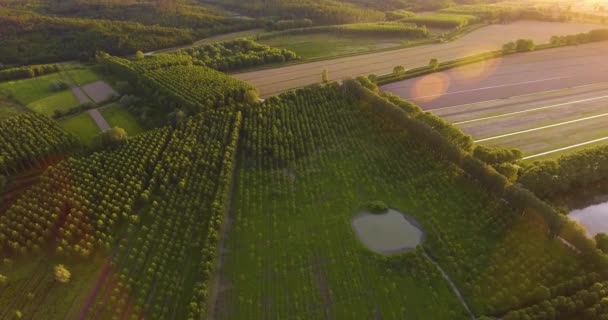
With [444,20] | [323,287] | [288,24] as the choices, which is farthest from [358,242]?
[444,20]

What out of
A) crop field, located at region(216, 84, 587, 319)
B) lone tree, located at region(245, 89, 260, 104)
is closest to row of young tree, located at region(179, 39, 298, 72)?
lone tree, located at region(245, 89, 260, 104)

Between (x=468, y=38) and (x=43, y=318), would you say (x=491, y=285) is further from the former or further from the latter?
(x=468, y=38)

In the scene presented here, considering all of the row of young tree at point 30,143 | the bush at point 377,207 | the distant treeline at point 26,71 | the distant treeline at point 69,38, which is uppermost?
the distant treeline at point 69,38

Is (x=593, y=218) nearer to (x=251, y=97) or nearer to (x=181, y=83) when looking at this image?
(x=251, y=97)

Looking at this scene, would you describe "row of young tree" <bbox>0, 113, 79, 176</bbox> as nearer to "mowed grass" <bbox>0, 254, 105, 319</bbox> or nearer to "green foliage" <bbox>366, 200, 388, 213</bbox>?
"mowed grass" <bbox>0, 254, 105, 319</bbox>

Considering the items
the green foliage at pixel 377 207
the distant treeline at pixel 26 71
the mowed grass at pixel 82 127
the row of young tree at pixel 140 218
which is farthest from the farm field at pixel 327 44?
the green foliage at pixel 377 207

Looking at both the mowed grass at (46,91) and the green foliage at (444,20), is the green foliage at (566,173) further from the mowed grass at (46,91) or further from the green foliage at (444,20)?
the green foliage at (444,20)

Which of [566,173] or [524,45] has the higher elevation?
[524,45]
